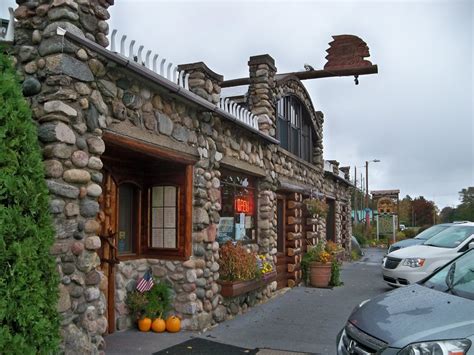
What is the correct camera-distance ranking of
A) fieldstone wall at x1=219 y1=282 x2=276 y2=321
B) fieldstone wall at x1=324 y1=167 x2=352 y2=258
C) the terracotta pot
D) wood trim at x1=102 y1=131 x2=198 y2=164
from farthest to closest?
fieldstone wall at x1=324 y1=167 x2=352 y2=258 → the terracotta pot → fieldstone wall at x1=219 y1=282 x2=276 y2=321 → wood trim at x1=102 y1=131 x2=198 y2=164

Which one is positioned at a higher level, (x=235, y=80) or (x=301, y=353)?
(x=235, y=80)

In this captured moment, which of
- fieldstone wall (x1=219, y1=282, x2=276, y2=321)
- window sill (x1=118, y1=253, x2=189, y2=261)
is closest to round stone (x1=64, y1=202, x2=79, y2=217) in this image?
window sill (x1=118, y1=253, x2=189, y2=261)

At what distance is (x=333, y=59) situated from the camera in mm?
13016

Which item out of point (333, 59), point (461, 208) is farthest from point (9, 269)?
point (461, 208)

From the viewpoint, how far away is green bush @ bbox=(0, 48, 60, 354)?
11.3 ft

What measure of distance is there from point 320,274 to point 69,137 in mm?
8325

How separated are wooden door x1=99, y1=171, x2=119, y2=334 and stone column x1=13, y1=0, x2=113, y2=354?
1403mm

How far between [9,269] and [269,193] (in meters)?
6.69

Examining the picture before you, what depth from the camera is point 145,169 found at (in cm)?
700

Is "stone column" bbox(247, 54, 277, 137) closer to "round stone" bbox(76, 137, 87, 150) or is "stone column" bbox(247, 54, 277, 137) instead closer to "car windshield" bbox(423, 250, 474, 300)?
"round stone" bbox(76, 137, 87, 150)

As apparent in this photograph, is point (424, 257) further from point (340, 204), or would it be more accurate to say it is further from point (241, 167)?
point (340, 204)

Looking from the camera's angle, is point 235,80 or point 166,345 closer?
point 166,345

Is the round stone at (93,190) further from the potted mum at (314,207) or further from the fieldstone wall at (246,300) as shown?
the potted mum at (314,207)

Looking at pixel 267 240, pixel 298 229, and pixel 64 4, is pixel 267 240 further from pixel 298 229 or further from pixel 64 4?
pixel 64 4
